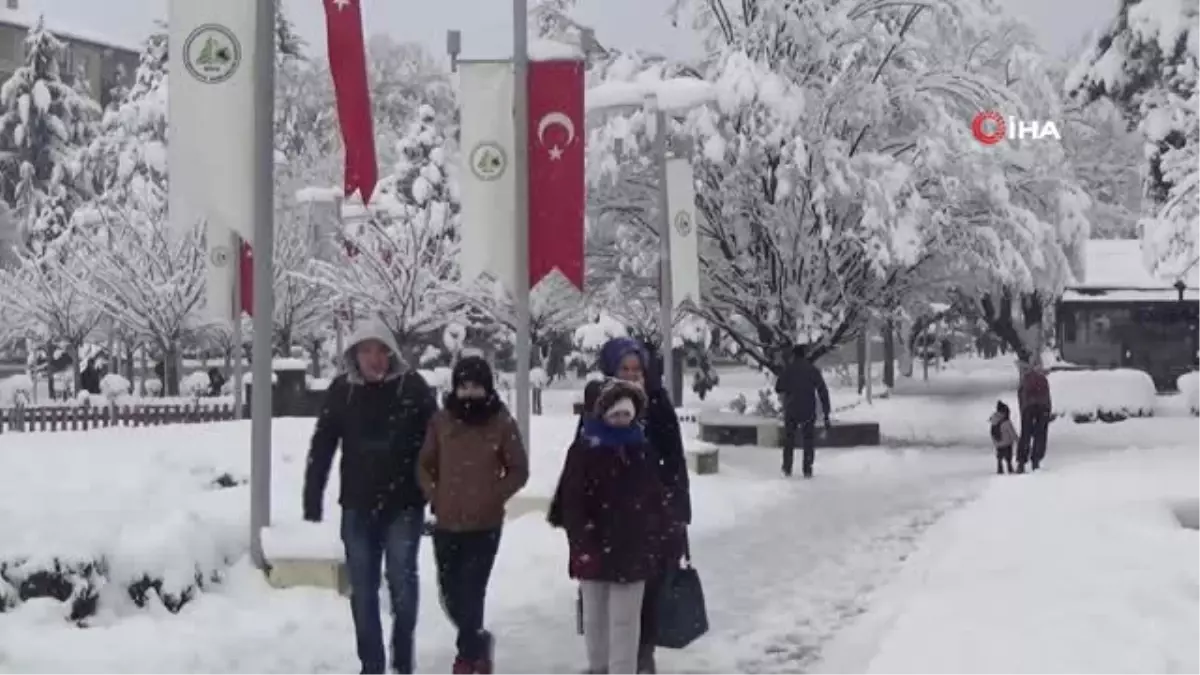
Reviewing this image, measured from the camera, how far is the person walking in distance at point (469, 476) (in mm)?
7297

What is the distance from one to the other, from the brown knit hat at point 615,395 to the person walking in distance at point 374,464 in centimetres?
112

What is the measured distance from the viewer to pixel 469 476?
24.0ft

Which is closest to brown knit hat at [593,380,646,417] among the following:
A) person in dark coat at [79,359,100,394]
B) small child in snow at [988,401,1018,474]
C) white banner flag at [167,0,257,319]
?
white banner flag at [167,0,257,319]

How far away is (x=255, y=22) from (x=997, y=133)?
840 inches

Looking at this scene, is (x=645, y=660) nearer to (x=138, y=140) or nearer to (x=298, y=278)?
(x=298, y=278)

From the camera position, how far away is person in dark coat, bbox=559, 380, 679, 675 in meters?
6.76

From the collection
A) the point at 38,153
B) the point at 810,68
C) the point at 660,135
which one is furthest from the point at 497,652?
the point at 38,153

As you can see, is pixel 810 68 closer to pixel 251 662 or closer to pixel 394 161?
pixel 251 662

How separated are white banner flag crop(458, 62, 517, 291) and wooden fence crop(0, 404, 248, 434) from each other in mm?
13187

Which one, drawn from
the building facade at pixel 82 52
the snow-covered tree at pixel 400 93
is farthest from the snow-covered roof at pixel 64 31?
the snow-covered tree at pixel 400 93

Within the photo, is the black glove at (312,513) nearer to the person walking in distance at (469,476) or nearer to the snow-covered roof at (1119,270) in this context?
the person walking in distance at (469,476)

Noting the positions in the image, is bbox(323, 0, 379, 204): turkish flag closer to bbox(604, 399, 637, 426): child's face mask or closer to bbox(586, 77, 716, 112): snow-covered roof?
bbox(604, 399, 637, 426): child's face mask

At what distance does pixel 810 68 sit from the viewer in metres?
30.0

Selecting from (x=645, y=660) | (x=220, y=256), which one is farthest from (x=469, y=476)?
(x=220, y=256)
